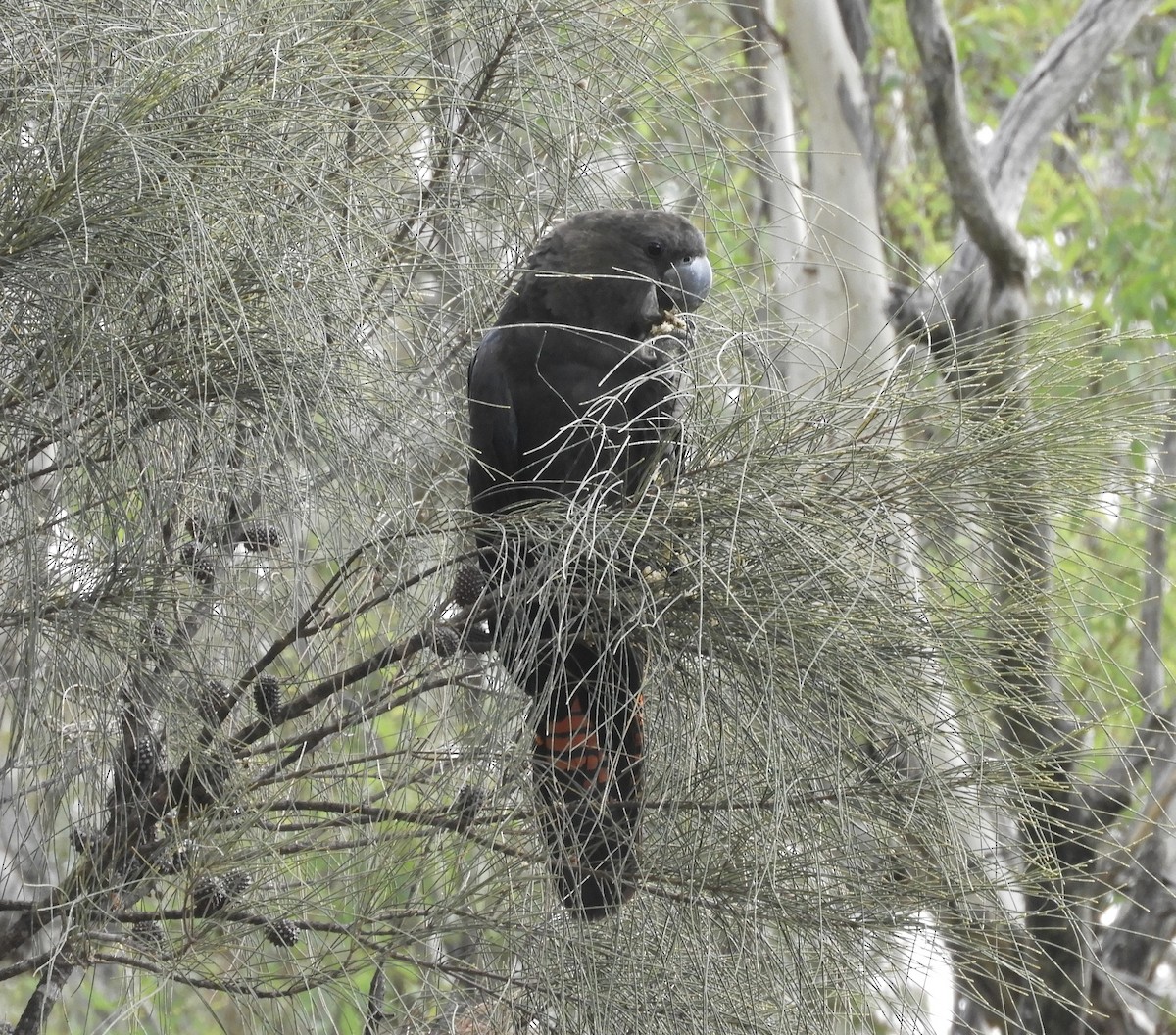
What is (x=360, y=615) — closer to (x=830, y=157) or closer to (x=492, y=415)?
(x=492, y=415)

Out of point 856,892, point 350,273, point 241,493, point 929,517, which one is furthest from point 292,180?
point 856,892

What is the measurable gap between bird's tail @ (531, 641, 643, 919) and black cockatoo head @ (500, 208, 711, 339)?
47cm

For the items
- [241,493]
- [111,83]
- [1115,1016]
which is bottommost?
[1115,1016]

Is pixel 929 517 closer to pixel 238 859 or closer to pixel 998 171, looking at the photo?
pixel 238 859

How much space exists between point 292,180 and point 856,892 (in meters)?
0.78

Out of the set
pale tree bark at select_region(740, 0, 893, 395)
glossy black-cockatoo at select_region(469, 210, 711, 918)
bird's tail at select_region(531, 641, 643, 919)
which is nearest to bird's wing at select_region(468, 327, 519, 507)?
glossy black-cockatoo at select_region(469, 210, 711, 918)

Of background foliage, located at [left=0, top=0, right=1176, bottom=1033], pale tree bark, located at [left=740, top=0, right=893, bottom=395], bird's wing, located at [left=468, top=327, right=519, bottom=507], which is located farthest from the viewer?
pale tree bark, located at [left=740, top=0, right=893, bottom=395]

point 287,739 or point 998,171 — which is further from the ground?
point 287,739

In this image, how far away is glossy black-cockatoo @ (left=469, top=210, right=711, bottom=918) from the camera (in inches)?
47.5

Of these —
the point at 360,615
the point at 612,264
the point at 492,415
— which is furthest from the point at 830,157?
the point at 360,615

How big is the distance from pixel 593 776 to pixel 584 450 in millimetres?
372

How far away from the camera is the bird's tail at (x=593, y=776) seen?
1197 mm

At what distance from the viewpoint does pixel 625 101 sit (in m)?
1.54

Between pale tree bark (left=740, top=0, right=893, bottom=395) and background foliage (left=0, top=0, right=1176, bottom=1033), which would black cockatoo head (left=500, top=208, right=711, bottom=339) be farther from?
pale tree bark (left=740, top=0, right=893, bottom=395)
